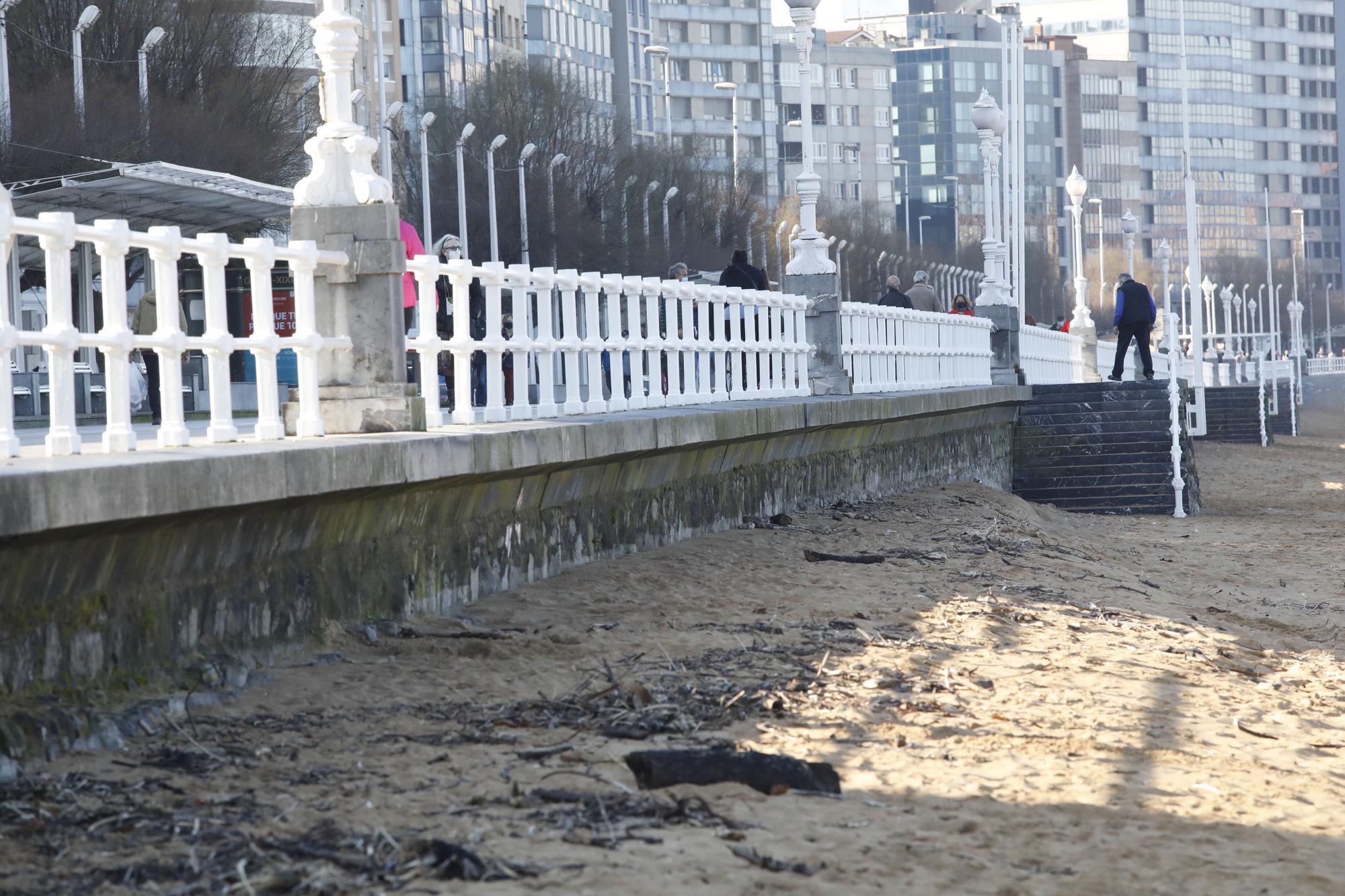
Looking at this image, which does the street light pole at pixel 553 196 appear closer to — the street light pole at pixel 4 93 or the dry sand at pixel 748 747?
the street light pole at pixel 4 93

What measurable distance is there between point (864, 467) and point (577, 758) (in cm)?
1297

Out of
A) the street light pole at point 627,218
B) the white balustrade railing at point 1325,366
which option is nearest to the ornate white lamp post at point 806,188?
the street light pole at point 627,218

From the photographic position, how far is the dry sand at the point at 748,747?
605 centimetres

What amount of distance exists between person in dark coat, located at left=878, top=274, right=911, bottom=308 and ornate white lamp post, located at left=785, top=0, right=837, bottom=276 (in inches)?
260

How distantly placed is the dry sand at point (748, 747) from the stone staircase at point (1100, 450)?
15851mm

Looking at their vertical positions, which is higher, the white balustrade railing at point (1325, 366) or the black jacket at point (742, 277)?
the black jacket at point (742, 277)

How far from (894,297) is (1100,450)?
12.6 feet

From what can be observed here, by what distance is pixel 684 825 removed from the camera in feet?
21.3

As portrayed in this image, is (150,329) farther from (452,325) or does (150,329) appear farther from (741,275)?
(741,275)

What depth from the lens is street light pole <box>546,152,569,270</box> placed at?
2405 inches

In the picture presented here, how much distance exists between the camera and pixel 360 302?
Answer: 991 centimetres

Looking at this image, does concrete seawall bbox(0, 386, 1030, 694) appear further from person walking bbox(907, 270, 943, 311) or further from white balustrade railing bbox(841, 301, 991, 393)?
person walking bbox(907, 270, 943, 311)

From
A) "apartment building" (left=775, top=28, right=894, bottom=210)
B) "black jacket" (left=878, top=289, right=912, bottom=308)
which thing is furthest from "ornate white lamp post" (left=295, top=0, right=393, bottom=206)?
"apartment building" (left=775, top=28, right=894, bottom=210)

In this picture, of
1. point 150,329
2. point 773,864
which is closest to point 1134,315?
point 150,329
